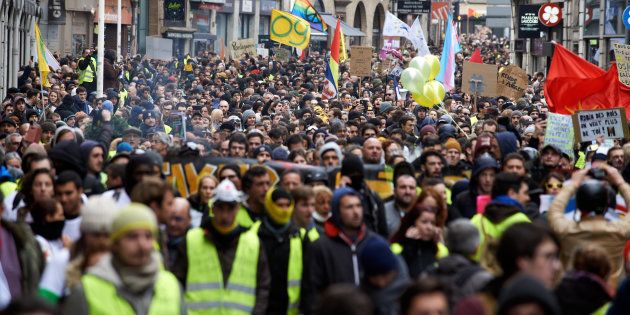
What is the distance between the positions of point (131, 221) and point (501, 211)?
3151mm

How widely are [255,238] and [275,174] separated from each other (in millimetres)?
2783

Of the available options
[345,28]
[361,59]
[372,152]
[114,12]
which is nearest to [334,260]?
[372,152]

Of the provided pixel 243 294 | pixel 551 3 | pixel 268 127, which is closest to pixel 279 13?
pixel 268 127

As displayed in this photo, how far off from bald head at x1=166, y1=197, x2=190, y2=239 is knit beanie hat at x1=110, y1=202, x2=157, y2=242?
2266 mm

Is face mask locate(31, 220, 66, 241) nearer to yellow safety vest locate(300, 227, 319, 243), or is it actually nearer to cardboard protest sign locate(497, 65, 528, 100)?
yellow safety vest locate(300, 227, 319, 243)

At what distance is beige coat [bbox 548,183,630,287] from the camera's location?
850 cm

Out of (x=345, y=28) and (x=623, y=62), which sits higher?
(x=345, y=28)

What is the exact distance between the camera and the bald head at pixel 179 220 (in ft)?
27.7

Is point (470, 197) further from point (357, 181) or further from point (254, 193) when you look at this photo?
point (254, 193)

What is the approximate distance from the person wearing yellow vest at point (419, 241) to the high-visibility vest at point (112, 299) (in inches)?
83.0

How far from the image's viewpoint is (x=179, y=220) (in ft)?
27.8

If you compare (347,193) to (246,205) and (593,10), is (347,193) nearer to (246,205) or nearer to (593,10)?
(246,205)

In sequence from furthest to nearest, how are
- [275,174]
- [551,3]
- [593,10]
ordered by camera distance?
[551,3], [593,10], [275,174]

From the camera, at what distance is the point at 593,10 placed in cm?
4597
